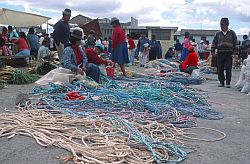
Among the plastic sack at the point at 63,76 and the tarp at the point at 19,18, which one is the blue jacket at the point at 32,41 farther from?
the plastic sack at the point at 63,76

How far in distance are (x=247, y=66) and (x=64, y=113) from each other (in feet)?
16.4

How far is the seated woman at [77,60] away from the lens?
22.2 ft

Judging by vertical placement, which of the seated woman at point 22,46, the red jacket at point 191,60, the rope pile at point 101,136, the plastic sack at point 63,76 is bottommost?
the rope pile at point 101,136

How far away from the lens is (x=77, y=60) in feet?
23.4

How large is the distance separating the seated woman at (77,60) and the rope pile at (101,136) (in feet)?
7.77

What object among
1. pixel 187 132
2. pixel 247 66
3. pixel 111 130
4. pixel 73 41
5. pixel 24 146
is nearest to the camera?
pixel 24 146

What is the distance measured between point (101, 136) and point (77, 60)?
3.73 metres

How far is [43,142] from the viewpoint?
3.48 m

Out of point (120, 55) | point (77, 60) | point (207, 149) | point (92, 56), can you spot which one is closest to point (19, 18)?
point (120, 55)

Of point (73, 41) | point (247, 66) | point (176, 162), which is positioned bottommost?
point (176, 162)

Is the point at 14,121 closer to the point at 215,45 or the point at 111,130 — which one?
the point at 111,130

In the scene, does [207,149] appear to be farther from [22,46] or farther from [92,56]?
[22,46]

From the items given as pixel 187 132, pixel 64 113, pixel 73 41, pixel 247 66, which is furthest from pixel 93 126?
pixel 247 66

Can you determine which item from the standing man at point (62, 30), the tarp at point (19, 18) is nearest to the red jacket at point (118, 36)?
the standing man at point (62, 30)
